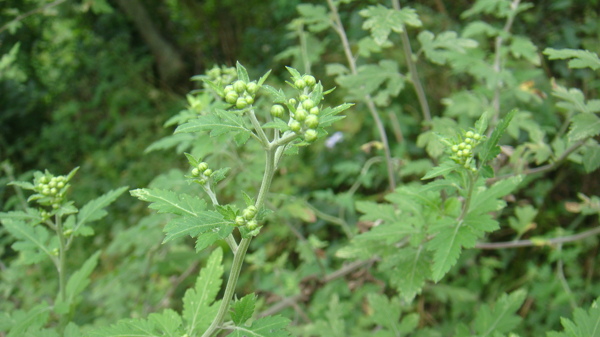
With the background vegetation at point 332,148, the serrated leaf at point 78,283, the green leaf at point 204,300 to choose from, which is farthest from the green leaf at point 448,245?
the serrated leaf at point 78,283

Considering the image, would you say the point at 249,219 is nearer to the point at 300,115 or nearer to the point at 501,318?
the point at 300,115

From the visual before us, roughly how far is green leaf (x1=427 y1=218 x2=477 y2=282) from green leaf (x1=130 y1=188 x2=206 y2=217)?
786 millimetres

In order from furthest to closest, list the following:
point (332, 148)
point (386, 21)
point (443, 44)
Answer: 1. point (332, 148)
2. point (443, 44)
3. point (386, 21)

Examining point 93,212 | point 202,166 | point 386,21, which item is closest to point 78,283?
point 93,212

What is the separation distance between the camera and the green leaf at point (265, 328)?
132 cm

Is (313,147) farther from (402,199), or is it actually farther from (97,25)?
(97,25)

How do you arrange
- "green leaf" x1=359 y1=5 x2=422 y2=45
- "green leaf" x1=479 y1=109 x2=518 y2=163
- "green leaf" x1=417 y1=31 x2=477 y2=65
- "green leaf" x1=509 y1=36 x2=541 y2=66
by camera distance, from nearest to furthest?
"green leaf" x1=479 y1=109 x2=518 y2=163 → "green leaf" x1=359 y1=5 x2=422 y2=45 → "green leaf" x1=417 y1=31 x2=477 y2=65 → "green leaf" x1=509 y1=36 x2=541 y2=66

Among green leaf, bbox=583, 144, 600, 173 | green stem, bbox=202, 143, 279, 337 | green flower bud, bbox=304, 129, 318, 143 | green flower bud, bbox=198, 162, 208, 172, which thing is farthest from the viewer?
green leaf, bbox=583, 144, 600, 173

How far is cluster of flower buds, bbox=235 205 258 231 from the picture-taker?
1.18m

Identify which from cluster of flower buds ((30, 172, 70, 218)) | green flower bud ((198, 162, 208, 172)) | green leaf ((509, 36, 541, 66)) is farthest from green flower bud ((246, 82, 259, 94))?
green leaf ((509, 36, 541, 66))

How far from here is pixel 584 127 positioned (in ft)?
5.92

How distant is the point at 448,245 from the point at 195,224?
0.86m

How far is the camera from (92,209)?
1.82m

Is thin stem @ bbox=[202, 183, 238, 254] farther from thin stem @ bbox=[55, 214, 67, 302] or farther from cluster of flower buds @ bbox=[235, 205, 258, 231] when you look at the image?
thin stem @ bbox=[55, 214, 67, 302]
